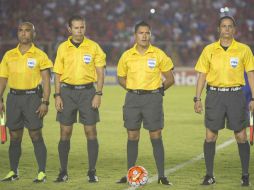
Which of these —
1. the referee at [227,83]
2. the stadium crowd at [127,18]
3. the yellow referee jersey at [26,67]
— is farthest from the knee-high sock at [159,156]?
the stadium crowd at [127,18]

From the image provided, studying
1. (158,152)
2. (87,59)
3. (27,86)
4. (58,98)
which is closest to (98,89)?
(87,59)

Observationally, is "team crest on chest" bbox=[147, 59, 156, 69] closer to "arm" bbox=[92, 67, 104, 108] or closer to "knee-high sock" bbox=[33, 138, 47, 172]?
"arm" bbox=[92, 67, 104, 108]

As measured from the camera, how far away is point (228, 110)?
943 centimetres

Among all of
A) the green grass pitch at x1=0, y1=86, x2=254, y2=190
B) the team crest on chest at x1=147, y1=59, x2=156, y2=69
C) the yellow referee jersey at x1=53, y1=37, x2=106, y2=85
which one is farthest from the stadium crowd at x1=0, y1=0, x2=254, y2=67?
the team crest on chest at x1=147, y1=59, x2=156, y2=69

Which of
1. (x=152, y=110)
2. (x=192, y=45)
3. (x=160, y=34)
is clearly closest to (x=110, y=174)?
(x=152, y=110)

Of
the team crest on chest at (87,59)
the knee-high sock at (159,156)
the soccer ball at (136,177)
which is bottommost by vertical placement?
the soccer ball at (136,177)

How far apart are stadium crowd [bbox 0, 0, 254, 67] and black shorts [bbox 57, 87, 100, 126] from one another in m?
20.2

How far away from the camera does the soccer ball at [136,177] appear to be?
9305 mm

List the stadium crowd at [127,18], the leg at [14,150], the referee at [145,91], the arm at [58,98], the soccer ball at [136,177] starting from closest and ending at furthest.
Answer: the soccer ball at [136,177], the referee at [145,91], the arm at [58,98], the leg at [14,150], the stadium crowd at [127,18]

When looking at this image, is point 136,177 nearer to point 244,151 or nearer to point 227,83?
point 244,151

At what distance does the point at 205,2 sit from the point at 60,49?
24928 mm

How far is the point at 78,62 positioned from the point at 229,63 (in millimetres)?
1885

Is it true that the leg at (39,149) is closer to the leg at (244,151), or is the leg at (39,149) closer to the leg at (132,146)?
the leg at (132,146)

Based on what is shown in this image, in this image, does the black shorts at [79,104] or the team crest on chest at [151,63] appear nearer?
the team crest on chest at [151,63]
